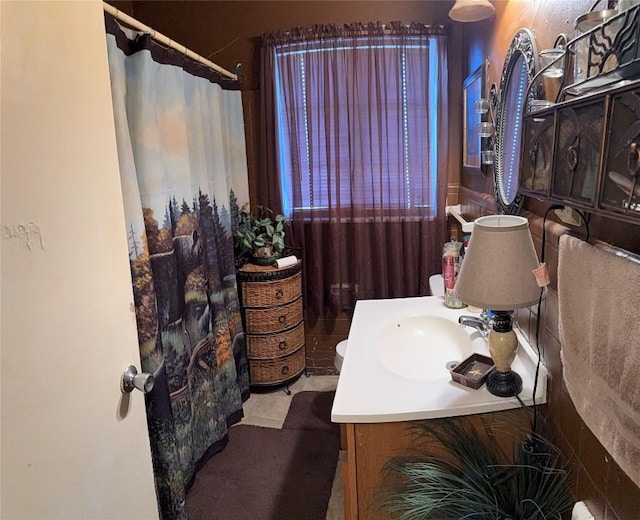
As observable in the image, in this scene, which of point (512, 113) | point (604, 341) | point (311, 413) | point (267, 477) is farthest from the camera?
point (311, 413)

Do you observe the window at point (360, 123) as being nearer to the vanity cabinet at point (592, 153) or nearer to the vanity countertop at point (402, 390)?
the vanity countertop at point (402, 390)

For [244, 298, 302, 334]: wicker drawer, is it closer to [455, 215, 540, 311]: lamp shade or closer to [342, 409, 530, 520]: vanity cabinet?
[342, 409, 530, 520]: vanity cabinet

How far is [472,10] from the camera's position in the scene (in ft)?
5.57

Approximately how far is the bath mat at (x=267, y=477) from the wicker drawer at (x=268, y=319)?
54cm

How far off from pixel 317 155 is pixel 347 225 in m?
0.46

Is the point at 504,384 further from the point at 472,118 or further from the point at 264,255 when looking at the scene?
the point at 264,255

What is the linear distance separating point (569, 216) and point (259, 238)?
1.83 m

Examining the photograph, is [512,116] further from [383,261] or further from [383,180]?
[383,261]

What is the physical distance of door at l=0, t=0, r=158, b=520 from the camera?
2.34ft

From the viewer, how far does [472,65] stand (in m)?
Answer: 2.26

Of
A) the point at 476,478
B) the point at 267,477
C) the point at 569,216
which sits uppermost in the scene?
the point at 569,216

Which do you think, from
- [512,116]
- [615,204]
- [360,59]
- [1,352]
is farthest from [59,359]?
[360,59]

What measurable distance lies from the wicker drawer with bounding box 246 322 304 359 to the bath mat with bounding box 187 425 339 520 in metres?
0.43

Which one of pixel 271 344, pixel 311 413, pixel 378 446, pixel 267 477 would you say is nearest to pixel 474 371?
pixel 378 446
